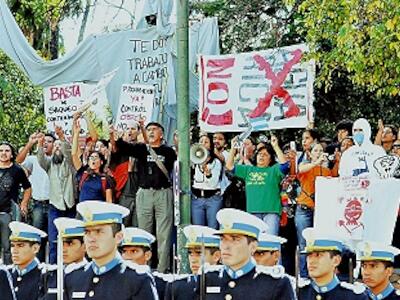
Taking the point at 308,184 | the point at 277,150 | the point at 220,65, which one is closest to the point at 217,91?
the point at 220,65

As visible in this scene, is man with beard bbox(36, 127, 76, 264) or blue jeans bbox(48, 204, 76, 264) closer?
blue jeans bbox(48, 204, 76, 264)

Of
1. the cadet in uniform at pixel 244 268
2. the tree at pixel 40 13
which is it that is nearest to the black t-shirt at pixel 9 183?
the cadet in uniform at pixel 244 268

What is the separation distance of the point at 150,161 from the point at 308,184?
179cm

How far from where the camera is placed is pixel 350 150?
1207cm

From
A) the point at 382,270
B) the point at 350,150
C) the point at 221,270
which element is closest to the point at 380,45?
the point at 350,150

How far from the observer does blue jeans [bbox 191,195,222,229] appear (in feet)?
42.8

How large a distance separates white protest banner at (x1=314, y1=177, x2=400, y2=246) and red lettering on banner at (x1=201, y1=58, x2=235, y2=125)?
208 centimetres

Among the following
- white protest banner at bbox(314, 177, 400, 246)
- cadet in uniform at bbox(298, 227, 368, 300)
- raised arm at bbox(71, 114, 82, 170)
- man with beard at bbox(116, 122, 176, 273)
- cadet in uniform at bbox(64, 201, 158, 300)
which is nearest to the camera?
cadet in uniform at bbox(64, 201, 158, 300)

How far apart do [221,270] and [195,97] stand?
7.40 m

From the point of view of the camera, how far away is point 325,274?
340 inches

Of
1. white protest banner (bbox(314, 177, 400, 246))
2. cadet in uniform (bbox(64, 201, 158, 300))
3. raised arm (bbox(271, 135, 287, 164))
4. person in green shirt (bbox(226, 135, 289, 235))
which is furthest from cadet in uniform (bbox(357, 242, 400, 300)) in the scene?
raised arm (bbox(271, 135, 287, 164))

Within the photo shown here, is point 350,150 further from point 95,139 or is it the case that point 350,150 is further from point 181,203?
point 95,139

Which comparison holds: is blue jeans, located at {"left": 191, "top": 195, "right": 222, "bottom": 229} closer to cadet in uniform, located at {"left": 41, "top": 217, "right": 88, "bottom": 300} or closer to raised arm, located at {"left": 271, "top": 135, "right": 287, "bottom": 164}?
raised arm, located at {"left": 271, "top": 135, "right": 287, "bottom": 164}

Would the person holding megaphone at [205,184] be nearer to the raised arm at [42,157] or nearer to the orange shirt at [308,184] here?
the orange shirt at [308,184]
